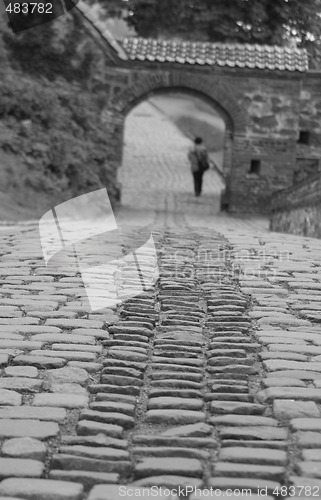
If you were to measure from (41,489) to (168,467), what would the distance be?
1.43ft

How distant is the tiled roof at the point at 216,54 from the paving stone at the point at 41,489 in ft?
56.9

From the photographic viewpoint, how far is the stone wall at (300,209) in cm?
1137

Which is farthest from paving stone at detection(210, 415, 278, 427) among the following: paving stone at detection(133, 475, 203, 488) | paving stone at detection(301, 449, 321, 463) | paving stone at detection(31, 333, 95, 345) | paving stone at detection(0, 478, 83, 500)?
paving stone at detection(31, 333, 95, 345)

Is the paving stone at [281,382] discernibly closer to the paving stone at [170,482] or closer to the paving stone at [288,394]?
the paving stone at [288,394]

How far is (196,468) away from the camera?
7.98 feet

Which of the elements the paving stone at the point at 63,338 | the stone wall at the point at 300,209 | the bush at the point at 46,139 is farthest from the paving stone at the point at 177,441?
the bush at the point at 46,139

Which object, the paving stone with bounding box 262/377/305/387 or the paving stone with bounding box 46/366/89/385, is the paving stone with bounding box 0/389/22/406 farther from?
the paving stone with bounding box 262/377/305/387

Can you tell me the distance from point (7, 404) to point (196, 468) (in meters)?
0.93

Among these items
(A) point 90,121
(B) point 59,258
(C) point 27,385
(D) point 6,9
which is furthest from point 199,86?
(C) point 27,385

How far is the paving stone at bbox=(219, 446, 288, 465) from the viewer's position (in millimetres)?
2510

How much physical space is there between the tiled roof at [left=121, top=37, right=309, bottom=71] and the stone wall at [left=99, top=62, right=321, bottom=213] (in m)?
0.19

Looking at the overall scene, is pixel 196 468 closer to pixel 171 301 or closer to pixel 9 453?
pixel 9 453

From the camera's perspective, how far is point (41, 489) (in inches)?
89.3

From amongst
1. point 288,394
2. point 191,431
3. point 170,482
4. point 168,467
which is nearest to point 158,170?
point 288,394
